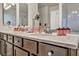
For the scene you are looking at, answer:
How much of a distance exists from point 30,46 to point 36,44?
103 mm

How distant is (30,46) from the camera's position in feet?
4.39

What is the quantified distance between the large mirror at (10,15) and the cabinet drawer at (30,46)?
0.25 m

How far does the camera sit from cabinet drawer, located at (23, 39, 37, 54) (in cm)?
127

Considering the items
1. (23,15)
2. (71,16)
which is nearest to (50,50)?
(71,16)

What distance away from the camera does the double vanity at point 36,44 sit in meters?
0.97

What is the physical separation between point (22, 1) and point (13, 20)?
22 centimetres

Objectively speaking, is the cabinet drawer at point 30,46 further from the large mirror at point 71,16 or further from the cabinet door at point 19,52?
the large mirror at point 71,16

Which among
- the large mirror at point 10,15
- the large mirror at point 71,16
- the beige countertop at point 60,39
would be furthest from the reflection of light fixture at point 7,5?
the large mirror at point 71,16

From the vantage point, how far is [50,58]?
3.73 feet

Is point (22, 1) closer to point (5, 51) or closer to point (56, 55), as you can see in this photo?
point (5, 51)

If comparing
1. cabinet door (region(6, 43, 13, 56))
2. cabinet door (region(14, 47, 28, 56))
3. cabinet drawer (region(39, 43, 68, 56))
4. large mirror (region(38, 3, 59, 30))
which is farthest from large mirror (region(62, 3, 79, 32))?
cabinet door (region(6, 43, 13, 56))

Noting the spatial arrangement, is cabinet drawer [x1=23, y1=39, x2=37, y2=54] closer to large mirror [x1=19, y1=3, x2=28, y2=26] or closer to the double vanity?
the double vanity

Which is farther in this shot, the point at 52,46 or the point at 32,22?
the point at 32,22

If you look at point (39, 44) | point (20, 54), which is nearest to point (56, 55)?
point (39, 44)
